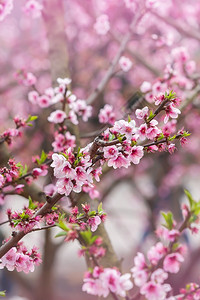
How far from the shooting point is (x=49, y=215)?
5.38 ft

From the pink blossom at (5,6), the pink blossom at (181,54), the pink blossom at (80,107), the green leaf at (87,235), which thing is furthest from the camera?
the pink blossom at (181,54)

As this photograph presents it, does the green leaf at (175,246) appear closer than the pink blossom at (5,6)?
Yes

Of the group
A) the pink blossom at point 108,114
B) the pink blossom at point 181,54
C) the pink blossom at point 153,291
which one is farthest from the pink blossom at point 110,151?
the pink blossom at point 181,54

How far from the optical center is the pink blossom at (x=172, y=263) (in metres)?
1.63

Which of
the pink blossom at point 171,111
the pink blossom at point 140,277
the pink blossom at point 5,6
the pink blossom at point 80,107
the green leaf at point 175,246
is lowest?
the pink blossom at point 140,277

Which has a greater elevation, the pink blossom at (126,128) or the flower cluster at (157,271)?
the pink blossom at (126,128)

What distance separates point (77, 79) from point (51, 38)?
8.67ft

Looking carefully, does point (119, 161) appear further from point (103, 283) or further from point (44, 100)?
point (44, 100)

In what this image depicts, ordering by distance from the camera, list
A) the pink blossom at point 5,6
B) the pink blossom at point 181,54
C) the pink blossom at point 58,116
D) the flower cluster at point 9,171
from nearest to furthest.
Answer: the flower cluster at point 9,171, the pink blossom at point 58,116, the pink blossom at point 5,6, the pink blossom at point 181,54

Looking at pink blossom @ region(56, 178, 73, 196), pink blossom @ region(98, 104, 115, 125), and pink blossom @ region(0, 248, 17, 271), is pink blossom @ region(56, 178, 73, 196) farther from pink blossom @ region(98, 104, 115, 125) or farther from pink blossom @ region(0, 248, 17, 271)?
pink blossom @ region(98, 104, 115, 125)

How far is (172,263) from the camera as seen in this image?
5.41 feet

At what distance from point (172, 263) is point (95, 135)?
1.33 m

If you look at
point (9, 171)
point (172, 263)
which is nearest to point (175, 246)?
point (172, 263)

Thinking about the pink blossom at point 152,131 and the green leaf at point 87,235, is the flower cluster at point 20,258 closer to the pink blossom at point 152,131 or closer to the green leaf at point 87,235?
the green leaf at point 87,235
